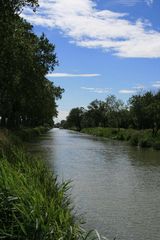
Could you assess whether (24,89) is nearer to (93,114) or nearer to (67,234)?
(67,234)

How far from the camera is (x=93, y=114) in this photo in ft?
550

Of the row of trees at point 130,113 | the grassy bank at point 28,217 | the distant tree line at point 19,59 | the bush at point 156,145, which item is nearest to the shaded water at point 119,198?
the grassy bank at point 28,217

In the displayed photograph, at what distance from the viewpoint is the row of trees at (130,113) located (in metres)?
65.9

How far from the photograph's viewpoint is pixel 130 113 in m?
83.2

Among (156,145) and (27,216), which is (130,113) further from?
(27,216)

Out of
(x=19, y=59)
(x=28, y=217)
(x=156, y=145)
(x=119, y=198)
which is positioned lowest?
(x=119, y=198)

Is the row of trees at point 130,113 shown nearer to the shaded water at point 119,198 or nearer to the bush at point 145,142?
the bush at point 145,142

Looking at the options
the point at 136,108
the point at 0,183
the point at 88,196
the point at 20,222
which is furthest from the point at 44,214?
the point at 136,108

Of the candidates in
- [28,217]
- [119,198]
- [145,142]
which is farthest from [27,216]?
[145,142]

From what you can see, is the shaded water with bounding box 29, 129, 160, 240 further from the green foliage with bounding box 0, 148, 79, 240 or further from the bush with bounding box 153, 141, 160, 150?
the bush with bounding box 153, 141, 160, 150

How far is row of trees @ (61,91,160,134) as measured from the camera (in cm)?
6588

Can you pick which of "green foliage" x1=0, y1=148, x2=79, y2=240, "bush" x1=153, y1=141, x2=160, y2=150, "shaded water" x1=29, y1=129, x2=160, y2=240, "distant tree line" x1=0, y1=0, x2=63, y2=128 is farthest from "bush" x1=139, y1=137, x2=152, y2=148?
"green foliage" x1=0, y1=148, x2=79, y2=240

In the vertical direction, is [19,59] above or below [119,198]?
above

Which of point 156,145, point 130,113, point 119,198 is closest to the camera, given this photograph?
point 119,198
